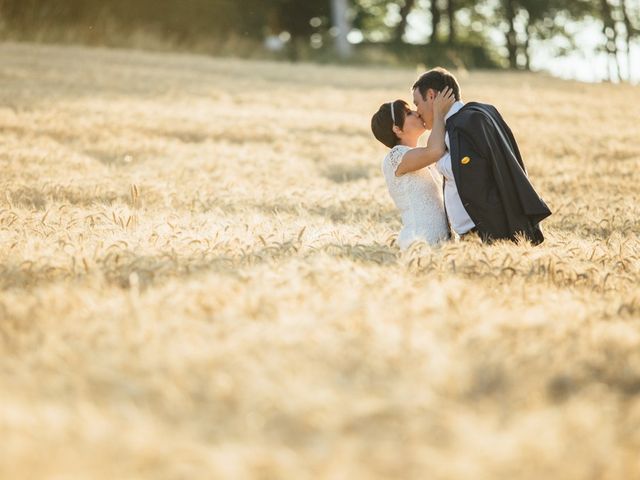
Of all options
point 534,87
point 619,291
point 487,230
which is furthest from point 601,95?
point 619,291

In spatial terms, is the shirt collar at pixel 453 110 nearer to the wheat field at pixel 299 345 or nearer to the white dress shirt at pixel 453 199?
the white dress shirt at pixel 453 199

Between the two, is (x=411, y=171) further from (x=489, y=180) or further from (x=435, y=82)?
(x=435, y=82)

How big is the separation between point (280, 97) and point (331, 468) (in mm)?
15912

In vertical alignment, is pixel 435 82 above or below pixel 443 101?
above

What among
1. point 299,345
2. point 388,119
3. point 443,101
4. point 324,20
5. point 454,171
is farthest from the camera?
point 324,20

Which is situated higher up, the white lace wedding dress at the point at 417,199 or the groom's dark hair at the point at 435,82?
the groom's dark hair at the point at 435,82

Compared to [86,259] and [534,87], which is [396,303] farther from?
[534,87]

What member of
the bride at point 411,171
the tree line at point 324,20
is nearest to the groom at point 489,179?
the bride at point 411,171

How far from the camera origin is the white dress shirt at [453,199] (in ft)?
18.6

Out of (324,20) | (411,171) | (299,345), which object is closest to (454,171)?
(411,171)

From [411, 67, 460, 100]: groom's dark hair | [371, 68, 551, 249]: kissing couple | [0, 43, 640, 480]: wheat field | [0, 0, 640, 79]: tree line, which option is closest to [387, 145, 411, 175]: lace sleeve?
[371, 68, 551, 249]: kissing couple

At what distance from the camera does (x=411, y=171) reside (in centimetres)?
574

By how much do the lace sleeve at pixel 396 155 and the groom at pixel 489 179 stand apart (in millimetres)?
320

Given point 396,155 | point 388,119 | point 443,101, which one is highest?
point 443,101
